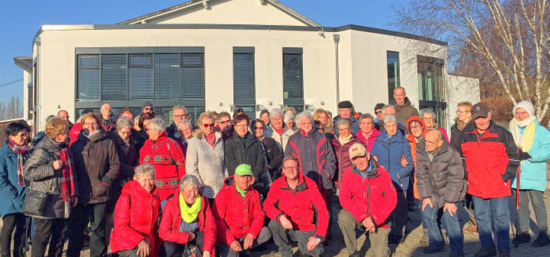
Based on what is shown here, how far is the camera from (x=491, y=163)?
17.6ft

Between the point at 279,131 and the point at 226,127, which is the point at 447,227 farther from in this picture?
the point at 226,127

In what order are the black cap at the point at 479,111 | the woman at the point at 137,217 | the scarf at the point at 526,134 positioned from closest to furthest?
the woman at the point at 137,217
the black cap at the point at 479,111
the scarf at the point at 526,134

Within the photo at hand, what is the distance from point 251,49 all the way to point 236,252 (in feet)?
45.3

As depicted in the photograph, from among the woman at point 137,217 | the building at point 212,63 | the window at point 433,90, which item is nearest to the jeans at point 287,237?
the woman at point 137,217

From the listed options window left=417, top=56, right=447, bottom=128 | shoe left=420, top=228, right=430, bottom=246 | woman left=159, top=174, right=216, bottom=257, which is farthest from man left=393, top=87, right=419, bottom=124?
window left=417, top=56, right=447, bottom=128

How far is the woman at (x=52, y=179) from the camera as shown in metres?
4.82

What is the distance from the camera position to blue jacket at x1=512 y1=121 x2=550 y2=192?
5.83 meters

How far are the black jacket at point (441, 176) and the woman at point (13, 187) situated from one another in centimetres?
512

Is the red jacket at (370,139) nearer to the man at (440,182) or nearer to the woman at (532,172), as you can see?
the man at (440,182)

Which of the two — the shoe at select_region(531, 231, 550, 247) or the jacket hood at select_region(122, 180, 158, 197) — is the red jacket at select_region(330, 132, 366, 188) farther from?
the jacket hood at select_region(122, 180, 158, 197)

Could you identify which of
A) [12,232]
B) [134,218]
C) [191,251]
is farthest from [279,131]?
[12,232]

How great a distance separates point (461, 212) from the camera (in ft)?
28.7

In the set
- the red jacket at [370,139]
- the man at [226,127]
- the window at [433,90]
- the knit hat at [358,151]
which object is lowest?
the knit hat at [358,151]

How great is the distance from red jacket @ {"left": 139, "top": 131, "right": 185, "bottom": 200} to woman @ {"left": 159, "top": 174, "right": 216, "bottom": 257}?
1.77ft
